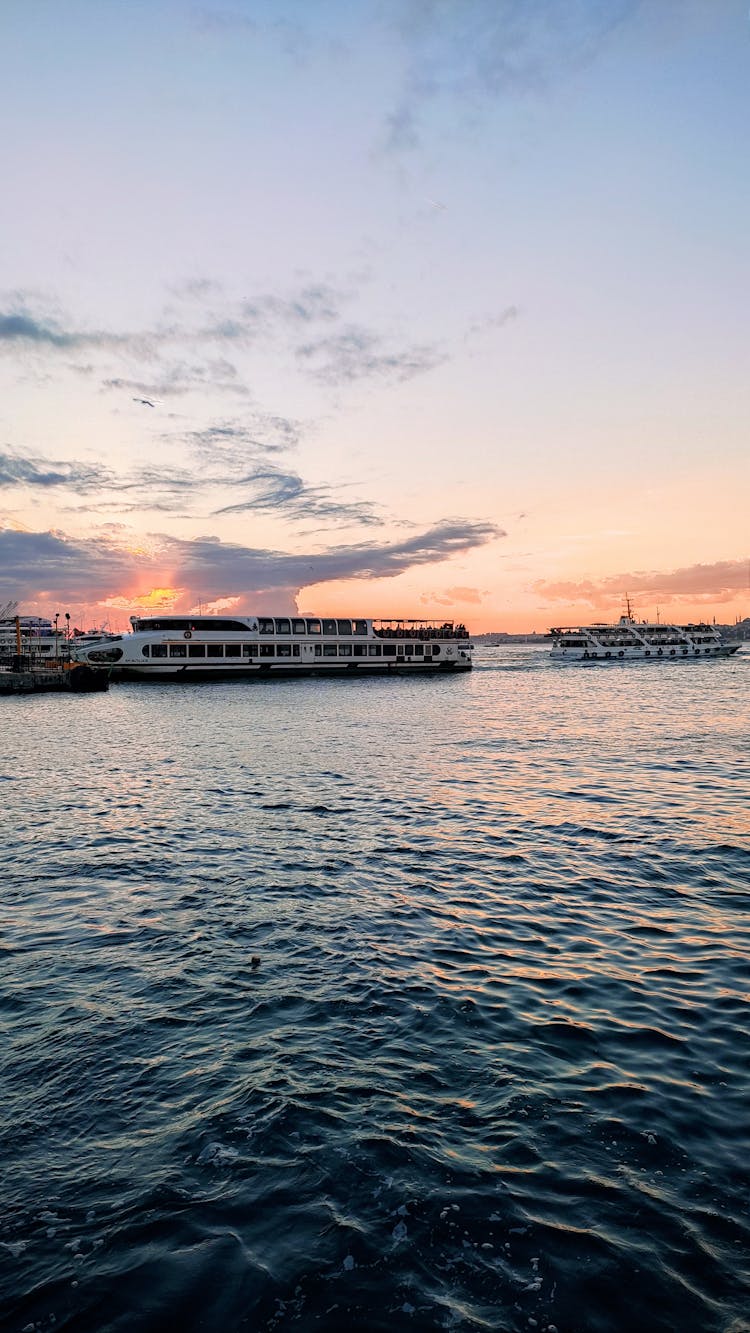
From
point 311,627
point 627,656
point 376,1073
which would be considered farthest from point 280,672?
point 376,1073

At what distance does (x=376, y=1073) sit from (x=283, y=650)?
103m

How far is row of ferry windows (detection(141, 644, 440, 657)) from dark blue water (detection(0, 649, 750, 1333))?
272ft

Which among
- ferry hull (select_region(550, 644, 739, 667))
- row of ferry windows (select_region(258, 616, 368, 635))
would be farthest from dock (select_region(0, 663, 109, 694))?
ferry hull (select_region(550, 644, 739, 667))

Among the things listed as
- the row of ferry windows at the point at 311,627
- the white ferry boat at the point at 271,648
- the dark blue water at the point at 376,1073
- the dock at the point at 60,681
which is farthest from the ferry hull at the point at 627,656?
the dark blue water at the point at 376,1073

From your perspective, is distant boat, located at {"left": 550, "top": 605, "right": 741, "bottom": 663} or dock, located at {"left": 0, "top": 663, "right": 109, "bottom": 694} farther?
distant boat, located at {"left": 550, "top": 605, "right": 741, "bottom": 663}

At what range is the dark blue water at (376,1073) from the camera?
5.98 metres

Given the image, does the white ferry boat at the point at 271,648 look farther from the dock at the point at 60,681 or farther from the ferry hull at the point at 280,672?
the dock at the point at 60,681

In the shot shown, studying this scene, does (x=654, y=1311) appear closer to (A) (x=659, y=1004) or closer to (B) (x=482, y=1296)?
(B) (x=482, y=1296)

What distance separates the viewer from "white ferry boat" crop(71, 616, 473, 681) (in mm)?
102438

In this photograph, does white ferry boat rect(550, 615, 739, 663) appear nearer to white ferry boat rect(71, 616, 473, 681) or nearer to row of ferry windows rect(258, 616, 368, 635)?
white ferry boat rect(71, 616, 473, 681)

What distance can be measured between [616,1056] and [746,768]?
87.0 ft

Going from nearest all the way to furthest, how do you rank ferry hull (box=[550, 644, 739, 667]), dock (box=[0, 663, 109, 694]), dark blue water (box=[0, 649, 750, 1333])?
Result: dark blue water (box=[0, 649, 750, 1333]) < dock (box=[0, 663, 109, 694]) < ferry hull (box=[550, 644, 739, 667])

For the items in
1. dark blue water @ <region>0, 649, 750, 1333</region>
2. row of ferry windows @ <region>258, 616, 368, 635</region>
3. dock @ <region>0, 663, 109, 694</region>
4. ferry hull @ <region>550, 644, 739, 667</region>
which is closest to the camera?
dark blue water @ <region>0, 649, 750, 1333</region>

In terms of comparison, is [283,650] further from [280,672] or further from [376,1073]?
[376,1073]
